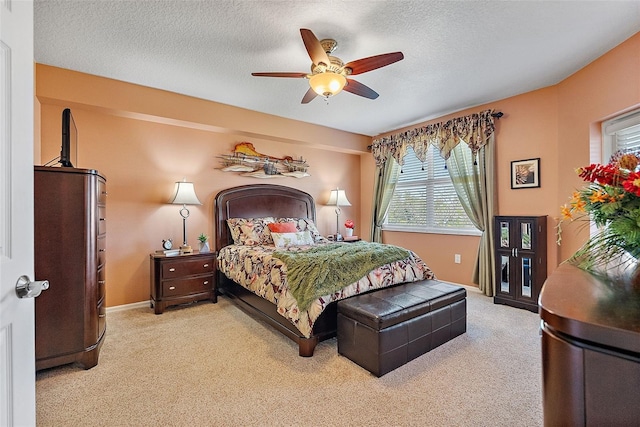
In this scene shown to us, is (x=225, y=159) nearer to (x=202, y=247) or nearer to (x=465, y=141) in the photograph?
(x=202, y=247)

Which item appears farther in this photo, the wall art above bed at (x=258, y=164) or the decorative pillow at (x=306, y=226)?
the decorative pillow at (x=306, y=226)

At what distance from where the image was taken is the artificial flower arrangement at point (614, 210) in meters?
0.90

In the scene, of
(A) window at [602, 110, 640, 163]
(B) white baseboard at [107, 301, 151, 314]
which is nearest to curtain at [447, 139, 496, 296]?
(A) window at [602, 110, 640, 163]

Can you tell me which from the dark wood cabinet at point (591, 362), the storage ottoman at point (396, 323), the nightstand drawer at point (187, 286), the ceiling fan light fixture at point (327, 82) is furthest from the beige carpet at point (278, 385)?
the ceiling fan light fixture at point (327, 82)

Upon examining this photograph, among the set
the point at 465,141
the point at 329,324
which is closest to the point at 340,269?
the point at 329,324

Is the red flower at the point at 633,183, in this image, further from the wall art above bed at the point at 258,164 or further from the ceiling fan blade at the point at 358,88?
the wall art above bed at the point at 258,164

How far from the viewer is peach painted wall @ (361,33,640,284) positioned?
8.62 ft

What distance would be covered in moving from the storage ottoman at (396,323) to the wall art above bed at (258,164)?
2765mm

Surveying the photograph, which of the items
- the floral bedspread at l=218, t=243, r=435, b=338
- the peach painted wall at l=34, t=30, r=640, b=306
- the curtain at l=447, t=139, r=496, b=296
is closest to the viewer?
the floral bedspread at l=218, t=243, r=435, b=338

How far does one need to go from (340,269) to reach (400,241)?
9.56 ft

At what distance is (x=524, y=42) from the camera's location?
2.54 m

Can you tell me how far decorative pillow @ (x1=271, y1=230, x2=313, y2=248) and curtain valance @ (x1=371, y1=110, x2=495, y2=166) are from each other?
2.20 meters

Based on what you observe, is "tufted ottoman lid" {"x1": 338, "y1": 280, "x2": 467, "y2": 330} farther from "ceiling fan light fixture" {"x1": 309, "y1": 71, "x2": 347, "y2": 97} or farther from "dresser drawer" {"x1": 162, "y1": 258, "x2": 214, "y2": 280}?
"dresser drawer" {"x1": 162, "y1": 258, "x2": 214, "y2": 280}

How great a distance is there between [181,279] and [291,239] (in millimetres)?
1440
